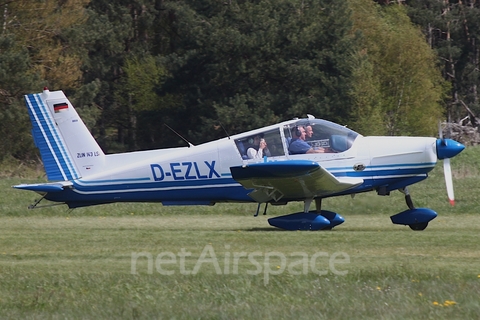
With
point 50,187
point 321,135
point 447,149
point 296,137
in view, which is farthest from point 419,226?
point 50,187

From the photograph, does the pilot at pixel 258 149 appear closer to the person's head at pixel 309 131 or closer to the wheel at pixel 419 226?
the person's head at pixel 309 131

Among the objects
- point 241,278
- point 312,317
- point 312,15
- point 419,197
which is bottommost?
point 312,15

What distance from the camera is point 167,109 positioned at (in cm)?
4372

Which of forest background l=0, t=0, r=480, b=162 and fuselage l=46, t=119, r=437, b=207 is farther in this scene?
forest background l=0, t=0, r=480, b=162

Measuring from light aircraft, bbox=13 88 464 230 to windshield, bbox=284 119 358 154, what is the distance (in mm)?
15

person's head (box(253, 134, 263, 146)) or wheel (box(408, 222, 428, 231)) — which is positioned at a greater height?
person's head (box(253, 134, 263, 146))

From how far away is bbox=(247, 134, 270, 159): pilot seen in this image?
43.5 feet

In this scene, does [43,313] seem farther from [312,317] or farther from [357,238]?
[357,238]

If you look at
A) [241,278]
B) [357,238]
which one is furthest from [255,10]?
[241,278]

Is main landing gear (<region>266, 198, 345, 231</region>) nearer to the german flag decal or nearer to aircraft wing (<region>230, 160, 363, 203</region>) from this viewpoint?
aircraft wing (<region>230, 160, 363, 203</region>)

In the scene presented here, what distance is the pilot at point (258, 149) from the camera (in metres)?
13.3

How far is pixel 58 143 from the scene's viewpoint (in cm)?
1409

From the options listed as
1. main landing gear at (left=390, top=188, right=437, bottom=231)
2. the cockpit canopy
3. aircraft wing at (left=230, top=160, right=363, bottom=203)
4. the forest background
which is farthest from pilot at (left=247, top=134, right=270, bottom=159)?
the forest background

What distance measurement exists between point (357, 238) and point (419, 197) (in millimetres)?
6823
